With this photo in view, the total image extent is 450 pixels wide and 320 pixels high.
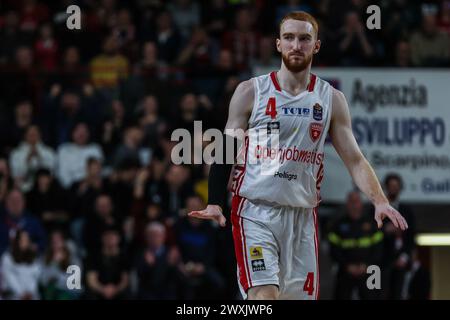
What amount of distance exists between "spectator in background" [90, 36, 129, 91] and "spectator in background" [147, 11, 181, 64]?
73 cm

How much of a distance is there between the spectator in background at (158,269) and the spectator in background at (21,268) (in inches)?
55.4

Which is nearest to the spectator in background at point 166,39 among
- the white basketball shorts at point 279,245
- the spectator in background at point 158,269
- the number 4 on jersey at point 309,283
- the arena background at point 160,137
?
the arena background at point 160,137

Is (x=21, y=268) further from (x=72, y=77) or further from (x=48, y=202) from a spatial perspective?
(x=72, y=77)

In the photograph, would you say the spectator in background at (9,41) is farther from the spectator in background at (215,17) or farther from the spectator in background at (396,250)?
the spectator in background at (396,250)

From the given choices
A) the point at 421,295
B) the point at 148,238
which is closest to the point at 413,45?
the point at 421,295

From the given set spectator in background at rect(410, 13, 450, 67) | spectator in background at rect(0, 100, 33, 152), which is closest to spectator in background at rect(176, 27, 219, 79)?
spectator in background at rect(0, 100, 33, 152)

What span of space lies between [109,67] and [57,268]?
3608 millimetres

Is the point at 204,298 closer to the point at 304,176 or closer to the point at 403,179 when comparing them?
the point at 403,179

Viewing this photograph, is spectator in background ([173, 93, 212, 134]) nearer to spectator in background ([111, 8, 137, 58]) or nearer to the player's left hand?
spectator in background ([111, 8, 137, 58])

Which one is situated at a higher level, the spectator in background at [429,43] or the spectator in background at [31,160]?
the spectator in background at [429,43]

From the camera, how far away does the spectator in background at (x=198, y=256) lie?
1503 cm

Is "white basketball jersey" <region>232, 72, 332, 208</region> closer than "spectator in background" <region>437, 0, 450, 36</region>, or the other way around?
"white basketball jersey" <region>232, 72, 332, 208</region>

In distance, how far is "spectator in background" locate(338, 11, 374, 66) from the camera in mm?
17000

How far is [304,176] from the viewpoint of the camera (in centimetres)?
891
